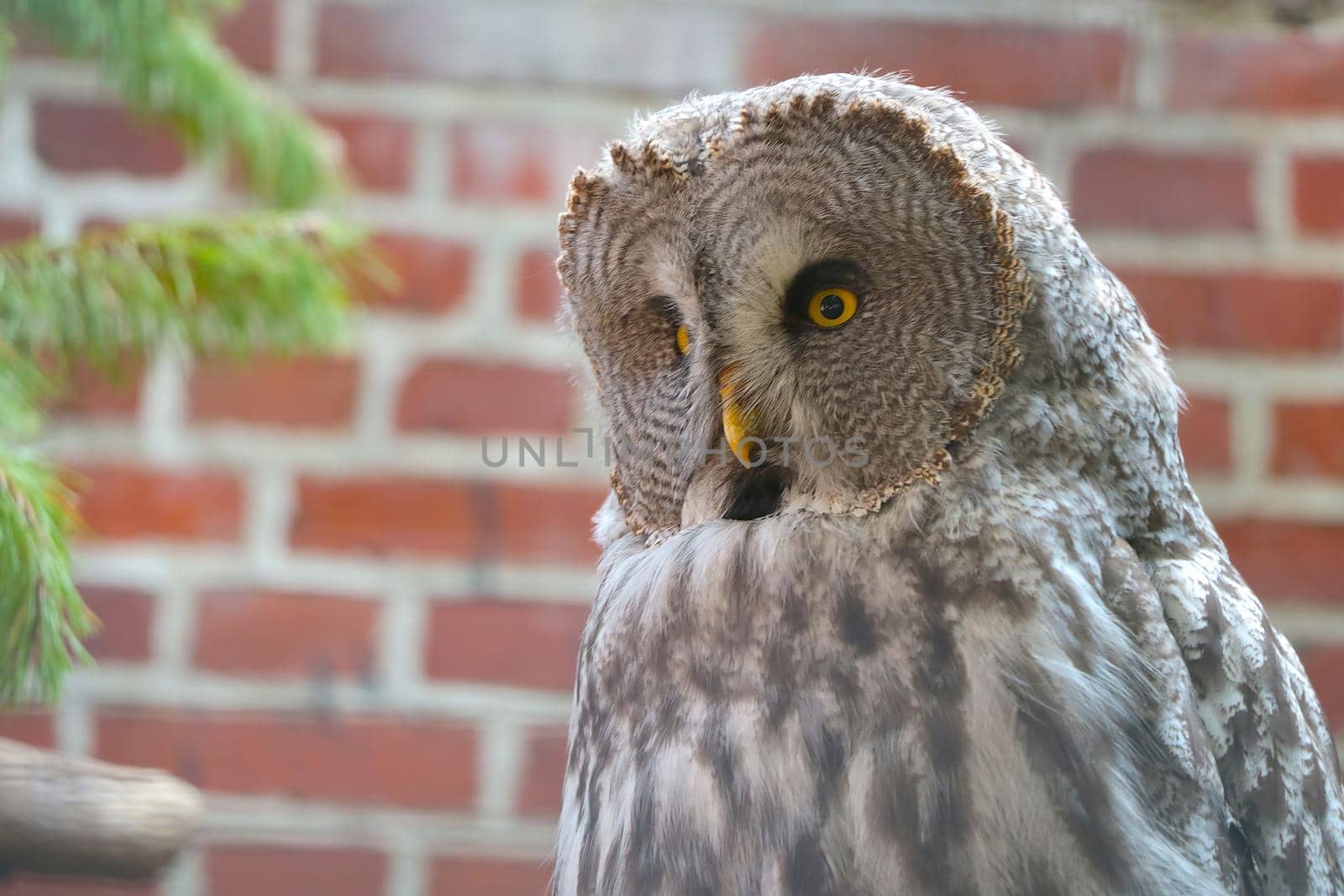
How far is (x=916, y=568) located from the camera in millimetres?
573

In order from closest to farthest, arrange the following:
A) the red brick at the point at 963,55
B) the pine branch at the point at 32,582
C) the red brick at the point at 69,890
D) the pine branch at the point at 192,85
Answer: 1. the pine branch at the point at 32,582
2. the pine branch at the point at 192,85
3. the red brick at the point at 69,890
4. the red brick at the point at 963,55

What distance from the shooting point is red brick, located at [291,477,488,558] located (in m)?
Answer: 1.05

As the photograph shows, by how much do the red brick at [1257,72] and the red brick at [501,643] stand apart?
0.71m

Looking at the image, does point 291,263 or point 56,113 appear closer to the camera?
point 291,263

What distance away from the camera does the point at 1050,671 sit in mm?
555

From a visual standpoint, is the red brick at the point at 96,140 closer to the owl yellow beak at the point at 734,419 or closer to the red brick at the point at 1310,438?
the owl yellow beak at the point at 734,419

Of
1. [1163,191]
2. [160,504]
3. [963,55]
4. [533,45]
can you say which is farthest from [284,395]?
[1163,191]

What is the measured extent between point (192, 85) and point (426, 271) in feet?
1.04

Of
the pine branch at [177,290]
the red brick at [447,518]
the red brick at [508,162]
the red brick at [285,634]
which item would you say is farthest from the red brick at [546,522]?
the pine branch at [177,290]

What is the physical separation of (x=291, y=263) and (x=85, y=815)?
11.6 inches

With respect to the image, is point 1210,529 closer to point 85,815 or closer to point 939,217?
point 939,217

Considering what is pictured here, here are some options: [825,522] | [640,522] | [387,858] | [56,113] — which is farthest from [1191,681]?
[56,113]

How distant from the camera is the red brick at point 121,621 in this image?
3.36 feet

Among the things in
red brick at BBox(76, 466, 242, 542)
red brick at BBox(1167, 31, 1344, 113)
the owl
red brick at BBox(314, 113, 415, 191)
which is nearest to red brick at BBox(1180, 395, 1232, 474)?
red brick at BBox(1167, 31, 1344, 113)
